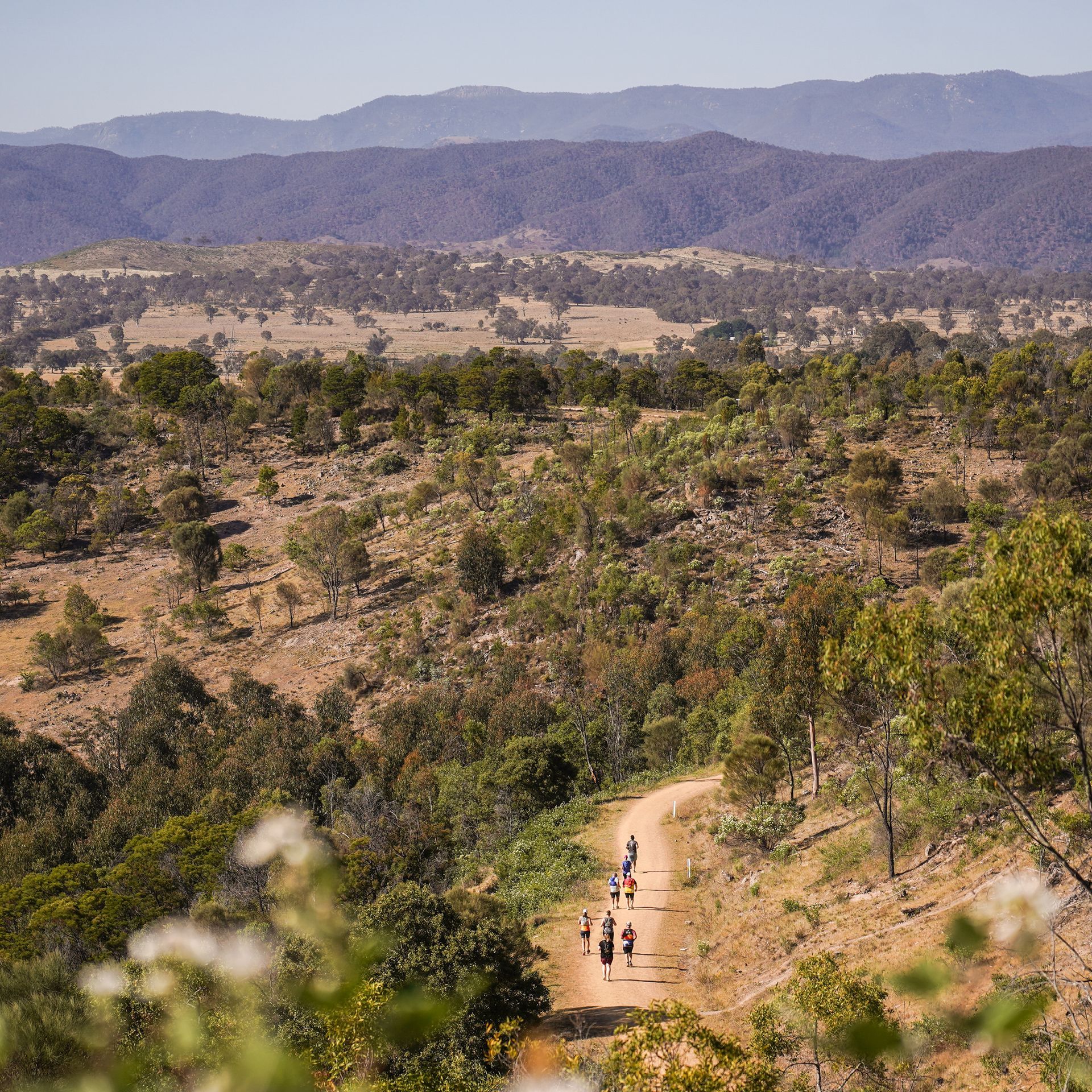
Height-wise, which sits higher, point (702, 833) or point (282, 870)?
point (282, 870)

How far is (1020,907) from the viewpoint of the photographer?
8.81 m

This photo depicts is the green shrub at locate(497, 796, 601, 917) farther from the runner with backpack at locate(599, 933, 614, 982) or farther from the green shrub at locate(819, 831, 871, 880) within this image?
the green shrub at locate(819, 831, 871, 880)

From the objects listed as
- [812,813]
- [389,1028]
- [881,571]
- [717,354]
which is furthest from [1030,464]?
[717,354]

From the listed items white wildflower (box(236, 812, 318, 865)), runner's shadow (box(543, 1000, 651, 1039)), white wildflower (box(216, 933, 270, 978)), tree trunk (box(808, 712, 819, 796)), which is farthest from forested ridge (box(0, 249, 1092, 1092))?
runner's shadow (box(543, 1000, 651, 1039))

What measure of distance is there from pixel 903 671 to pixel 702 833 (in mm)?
13726

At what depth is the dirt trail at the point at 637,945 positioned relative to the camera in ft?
45.1

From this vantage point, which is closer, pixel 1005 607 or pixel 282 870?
pixel 1005 607

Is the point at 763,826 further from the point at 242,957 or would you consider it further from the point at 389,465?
the point at 389,465

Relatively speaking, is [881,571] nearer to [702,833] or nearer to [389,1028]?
[702,833]

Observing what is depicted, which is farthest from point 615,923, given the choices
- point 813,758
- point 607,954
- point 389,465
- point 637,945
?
point 389,465

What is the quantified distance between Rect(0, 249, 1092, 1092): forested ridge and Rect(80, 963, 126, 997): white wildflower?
0.11 meters

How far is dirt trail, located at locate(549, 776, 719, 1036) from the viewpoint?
541 inches

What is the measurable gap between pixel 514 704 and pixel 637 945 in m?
15.4

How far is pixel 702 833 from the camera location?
2086 cm
